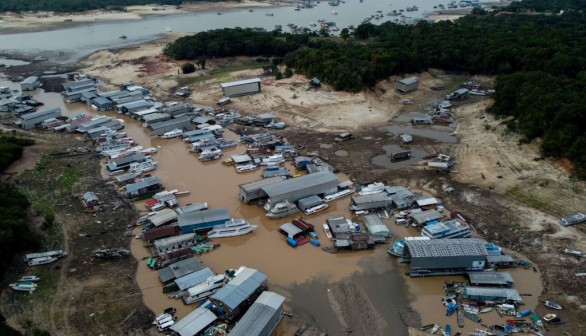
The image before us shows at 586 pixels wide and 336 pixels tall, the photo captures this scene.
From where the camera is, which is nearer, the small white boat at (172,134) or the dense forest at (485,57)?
the dense forest at (485,57)

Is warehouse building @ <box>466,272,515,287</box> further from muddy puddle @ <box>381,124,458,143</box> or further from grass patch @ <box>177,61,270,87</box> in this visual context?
grass patch @ <box>177,61,270,87</box>

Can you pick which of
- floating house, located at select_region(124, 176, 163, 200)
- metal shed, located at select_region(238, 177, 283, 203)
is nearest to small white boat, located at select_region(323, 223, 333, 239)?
metal shed, located at select_region(238, 177, 283, 203)

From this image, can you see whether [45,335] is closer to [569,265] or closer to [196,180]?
[196,180]

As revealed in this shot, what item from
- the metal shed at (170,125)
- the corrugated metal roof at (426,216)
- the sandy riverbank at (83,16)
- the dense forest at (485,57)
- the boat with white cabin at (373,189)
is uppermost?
the sandy riverbank at (83,16)

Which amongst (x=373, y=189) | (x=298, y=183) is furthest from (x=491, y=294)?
(x=298, y=183)

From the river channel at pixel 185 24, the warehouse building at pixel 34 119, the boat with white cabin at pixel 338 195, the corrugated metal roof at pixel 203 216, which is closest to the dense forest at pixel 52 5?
the river channel at pixel 185 24

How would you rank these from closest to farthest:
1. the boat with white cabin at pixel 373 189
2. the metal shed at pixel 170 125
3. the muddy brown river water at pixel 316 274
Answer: the muddy brown river water at pixel 316 274
the boat with white cabin at pixel 373 189
the metal shed at pixel 170 125

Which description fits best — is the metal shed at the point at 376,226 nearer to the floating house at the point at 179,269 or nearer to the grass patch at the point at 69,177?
the floating house at the point at 179,269
